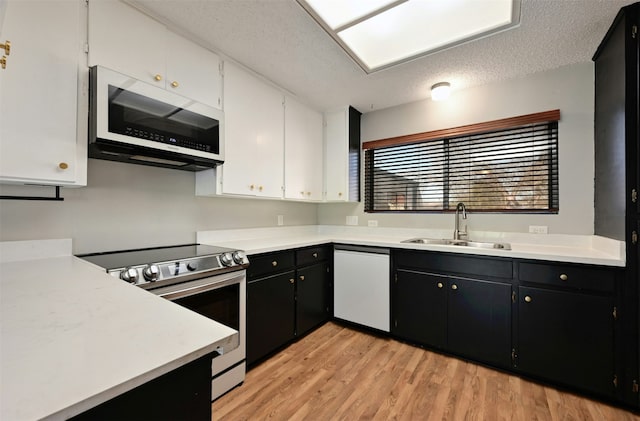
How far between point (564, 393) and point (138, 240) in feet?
10.1

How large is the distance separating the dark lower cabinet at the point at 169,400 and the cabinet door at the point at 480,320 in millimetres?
2064

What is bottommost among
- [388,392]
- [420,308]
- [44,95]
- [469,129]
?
[388,392]

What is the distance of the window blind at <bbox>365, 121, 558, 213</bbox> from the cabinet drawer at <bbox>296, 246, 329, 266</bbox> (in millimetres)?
866

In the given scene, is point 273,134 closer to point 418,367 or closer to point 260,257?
point 260,257

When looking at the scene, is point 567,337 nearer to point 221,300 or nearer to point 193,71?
point 221,300

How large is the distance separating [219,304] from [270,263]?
0.52 m

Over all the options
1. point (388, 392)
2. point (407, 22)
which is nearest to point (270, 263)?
point (388, 392)

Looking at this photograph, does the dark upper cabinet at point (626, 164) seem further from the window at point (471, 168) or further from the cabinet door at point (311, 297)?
the cabinet door at point (311, 297)

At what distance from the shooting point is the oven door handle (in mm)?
1553

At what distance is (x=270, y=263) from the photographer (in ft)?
7.31

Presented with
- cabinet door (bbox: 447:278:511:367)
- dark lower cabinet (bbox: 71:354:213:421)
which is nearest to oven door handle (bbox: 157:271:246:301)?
dark lower cabinet (bbox: 71:354:213:421)

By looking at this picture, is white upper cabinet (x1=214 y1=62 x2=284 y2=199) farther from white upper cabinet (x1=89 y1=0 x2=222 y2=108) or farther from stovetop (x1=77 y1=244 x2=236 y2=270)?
stovetop (x1=77 y1=244 x2=236 y2=270)

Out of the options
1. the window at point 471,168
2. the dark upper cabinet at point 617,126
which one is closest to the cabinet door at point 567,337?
the dark upper cabinet at point 617,126

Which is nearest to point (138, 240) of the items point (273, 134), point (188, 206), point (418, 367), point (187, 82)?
point (188, 206)
